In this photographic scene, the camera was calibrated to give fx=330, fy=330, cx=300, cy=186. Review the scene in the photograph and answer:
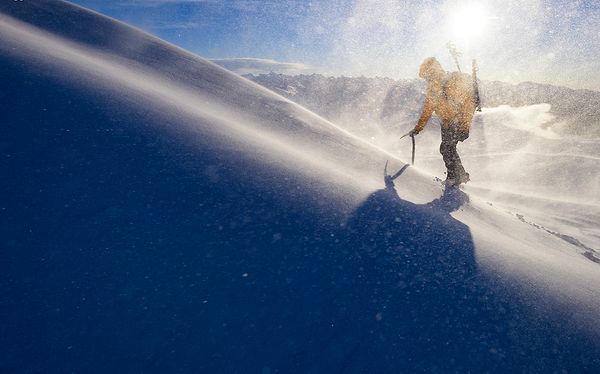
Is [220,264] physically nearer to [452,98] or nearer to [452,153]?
[452,98]

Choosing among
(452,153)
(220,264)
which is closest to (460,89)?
(452,153)

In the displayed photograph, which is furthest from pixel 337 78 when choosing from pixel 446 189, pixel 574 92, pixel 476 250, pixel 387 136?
pixel 476 250

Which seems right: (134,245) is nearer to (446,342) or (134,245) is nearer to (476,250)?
(446,342)

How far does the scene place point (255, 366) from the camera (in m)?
1.22

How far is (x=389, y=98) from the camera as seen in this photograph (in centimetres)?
2230

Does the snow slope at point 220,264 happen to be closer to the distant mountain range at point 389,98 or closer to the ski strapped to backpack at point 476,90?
the ski strapped to backpack at point 476,90

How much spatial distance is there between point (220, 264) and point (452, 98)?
11.8ft

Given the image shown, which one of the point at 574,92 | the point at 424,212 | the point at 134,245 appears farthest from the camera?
the point at 574,92

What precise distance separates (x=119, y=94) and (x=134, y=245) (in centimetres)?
174

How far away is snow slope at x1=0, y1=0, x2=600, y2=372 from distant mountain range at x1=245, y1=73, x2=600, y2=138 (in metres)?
15.0

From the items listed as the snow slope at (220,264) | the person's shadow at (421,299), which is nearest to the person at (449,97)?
the snow slope at (220,264)

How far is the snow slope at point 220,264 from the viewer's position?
1.24 m

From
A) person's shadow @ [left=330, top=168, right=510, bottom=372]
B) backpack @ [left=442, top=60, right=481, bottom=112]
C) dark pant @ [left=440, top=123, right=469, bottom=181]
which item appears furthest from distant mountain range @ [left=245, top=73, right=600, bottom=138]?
person's shadow @ [left=330, top=168, right=510, bottom=372]

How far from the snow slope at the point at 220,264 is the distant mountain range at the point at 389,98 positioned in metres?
15.0
